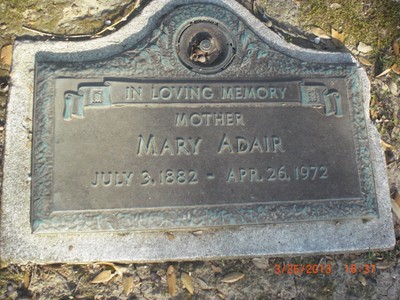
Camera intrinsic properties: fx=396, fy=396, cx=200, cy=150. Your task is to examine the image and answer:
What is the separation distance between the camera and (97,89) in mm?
2414

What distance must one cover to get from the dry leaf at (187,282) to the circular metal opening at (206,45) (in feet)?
4.27

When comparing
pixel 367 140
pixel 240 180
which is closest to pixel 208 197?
pixel 240 180

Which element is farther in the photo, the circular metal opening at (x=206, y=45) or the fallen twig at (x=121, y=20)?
the fallen twig at (x=121, y=20)

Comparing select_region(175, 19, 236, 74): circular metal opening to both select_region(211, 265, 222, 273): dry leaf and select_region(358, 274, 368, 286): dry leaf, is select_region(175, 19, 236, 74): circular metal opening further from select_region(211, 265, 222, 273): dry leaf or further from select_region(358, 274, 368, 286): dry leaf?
select_region(358, 274, 368, 286): dry leaf

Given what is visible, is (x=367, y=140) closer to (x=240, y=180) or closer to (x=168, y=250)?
(x=240, y=180)

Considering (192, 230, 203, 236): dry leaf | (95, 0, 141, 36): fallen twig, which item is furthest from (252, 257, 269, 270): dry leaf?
(95, 0, 141, 36): fallen twig

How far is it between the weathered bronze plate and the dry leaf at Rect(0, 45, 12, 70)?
29 centimetres

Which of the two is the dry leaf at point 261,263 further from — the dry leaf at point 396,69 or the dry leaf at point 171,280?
the dry leaf at point 396,69

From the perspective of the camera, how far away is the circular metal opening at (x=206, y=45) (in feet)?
8.46

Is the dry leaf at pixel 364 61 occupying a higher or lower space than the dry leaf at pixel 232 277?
higher

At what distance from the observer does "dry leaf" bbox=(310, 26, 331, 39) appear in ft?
9.48

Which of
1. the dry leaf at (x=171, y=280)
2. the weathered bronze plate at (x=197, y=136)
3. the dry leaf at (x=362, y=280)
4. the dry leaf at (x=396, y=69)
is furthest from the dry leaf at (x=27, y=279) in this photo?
the dry leaf at (x=396, y=69)

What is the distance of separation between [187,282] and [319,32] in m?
1.97

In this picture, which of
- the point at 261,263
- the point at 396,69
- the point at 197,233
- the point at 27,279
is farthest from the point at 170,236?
the point at 396,69
